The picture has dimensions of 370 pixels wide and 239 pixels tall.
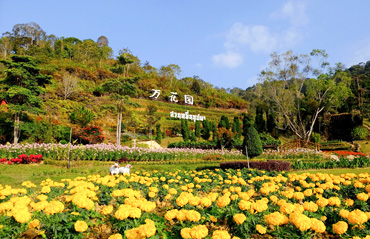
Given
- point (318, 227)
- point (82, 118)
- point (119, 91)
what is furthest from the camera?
point (82, 118)

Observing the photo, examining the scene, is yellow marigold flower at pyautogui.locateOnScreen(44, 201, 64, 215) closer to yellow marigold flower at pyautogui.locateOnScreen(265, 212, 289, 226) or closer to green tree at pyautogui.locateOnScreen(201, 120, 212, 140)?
yellow marigold flower at pyautogui.locateOnScreen(265, 212, 289, 226)

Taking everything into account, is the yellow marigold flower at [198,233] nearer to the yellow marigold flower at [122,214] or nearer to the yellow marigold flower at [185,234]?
the yellow marigold flower at [185,234]

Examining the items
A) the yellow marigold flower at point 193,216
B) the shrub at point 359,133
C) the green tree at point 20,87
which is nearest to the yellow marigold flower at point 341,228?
the yellow marigold flower at point 193,216

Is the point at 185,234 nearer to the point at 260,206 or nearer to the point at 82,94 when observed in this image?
the point at 260,206

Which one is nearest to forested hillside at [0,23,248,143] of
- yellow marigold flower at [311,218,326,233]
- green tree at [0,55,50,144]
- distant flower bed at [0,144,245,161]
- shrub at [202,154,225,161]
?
green tree at [0,55,50,144]

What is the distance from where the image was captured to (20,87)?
14.9 metres

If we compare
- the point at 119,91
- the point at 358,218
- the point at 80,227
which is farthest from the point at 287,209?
the point at 119,91

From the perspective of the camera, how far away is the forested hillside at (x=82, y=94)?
615 inches

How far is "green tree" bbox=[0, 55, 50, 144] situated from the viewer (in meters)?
14.7

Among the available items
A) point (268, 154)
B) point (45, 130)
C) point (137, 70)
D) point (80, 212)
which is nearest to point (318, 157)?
point (268, 154)

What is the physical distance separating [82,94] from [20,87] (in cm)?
1468

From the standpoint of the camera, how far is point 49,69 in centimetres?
2708

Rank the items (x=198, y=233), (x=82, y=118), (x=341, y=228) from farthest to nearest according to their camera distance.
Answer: (x=82, y=118) → (x=341, y=228) → (x=198, y=233)

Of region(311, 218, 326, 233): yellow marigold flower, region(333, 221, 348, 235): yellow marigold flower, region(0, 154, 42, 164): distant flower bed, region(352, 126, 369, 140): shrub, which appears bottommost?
region(0, 154, 42, 164): distant flower bed
